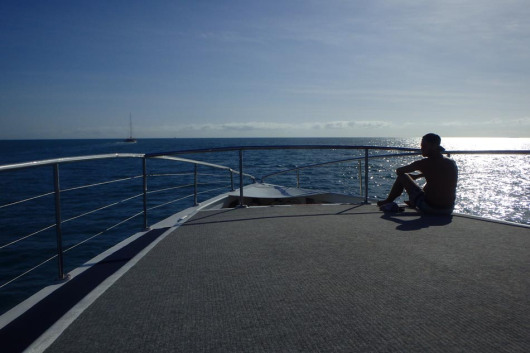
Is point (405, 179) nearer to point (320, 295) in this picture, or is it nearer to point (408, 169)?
point (408, 169)

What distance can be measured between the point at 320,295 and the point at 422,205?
8.71 ft

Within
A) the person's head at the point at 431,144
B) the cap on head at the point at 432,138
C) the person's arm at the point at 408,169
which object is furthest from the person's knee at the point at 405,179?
the cap on head at the point at 432,138

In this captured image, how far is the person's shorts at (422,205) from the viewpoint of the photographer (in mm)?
4270

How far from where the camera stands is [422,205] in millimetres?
4359

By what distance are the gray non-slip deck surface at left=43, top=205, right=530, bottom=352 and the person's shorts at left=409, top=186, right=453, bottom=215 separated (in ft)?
2.44

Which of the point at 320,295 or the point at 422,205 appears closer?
the point at 320,295

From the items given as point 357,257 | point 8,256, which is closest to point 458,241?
point 357,257

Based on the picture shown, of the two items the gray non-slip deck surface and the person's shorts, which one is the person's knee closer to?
the person's shorts

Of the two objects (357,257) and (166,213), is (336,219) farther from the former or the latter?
(166,213)

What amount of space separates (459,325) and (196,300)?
1.22 metres

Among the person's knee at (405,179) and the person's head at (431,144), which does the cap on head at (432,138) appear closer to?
the person's head at (431,144)

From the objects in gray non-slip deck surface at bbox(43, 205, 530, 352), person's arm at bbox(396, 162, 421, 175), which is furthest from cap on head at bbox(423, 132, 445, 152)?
gray non-slip deck surface at bbox(43, 205, 530, 352)

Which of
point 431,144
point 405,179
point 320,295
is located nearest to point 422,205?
point 405,179

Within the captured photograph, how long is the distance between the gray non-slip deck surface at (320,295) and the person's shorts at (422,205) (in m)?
0.74
